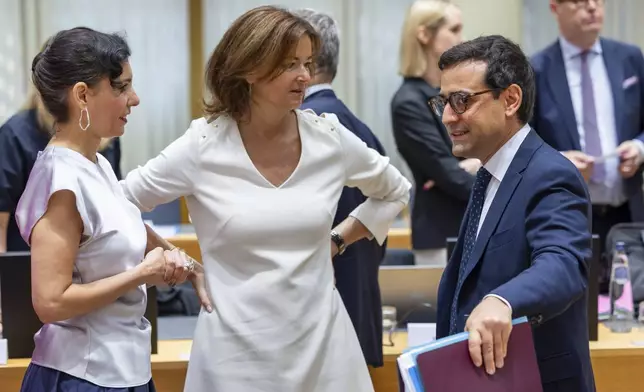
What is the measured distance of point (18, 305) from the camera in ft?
8.94

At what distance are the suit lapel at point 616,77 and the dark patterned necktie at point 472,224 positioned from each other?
1971 millimetres

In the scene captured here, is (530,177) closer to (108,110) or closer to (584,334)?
(584,334)

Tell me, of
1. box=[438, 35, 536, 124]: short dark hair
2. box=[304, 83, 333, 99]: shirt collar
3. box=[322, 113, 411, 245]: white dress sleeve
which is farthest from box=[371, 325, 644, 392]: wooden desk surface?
box=[438, 35, 536, 124]: short dark hair

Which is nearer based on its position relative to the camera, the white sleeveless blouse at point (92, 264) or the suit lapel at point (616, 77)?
the white sleeveless blouse at point (92, 264)

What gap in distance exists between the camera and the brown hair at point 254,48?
6.77 ft

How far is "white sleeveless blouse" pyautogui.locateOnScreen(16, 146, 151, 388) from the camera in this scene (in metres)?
1.92

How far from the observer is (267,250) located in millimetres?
2061

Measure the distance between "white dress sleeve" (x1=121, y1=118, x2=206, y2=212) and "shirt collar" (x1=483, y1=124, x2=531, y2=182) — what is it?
2.05 feet

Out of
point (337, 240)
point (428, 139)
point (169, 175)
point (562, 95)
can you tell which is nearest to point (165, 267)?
point (169, 175)

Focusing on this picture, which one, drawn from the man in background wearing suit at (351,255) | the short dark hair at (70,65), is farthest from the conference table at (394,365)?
the short dark hair at (70,65)

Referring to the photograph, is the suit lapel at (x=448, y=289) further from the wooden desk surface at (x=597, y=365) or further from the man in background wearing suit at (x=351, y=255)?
the wooden desk surface at (x=597, y=365)

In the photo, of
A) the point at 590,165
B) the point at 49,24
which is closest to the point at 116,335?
the point at 590,165

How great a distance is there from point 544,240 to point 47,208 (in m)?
0.93

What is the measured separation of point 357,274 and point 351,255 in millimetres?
58
